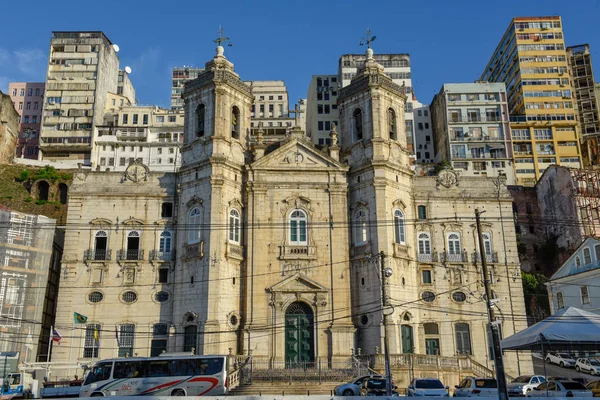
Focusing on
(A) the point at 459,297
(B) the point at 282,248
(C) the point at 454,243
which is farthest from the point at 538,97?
(B) the point at 282,248

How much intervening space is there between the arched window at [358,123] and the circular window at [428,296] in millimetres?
12290

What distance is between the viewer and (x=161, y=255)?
144ft

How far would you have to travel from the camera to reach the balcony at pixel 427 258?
44847mm

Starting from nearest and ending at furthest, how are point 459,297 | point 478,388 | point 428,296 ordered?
1. point 478,388
2. point 428,296
3. point 459,297

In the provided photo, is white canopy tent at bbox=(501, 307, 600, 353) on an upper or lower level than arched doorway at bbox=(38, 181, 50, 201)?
lower

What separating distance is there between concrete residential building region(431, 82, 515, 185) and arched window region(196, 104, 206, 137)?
47900mm

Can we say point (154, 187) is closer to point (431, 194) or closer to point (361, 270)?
point (361, 270)

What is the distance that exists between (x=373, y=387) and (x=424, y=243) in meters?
16.2

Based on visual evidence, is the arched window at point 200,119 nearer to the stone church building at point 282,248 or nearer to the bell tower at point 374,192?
the stone church building at point 282,248

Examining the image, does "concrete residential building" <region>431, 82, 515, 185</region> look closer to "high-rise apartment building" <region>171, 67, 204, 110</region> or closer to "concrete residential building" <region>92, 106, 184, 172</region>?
"concrete residential building" <region>92, 106, 184, 172</region>

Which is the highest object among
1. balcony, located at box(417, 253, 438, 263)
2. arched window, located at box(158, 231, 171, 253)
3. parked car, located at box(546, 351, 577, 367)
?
arched window, located at box(158, 231, 171, 253)

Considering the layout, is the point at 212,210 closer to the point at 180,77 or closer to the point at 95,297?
the point at 95,297

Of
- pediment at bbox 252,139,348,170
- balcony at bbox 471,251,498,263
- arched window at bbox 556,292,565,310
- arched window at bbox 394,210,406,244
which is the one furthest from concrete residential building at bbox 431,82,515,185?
pediment at bbox 252,139,348,170

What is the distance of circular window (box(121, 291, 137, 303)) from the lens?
141 feet
